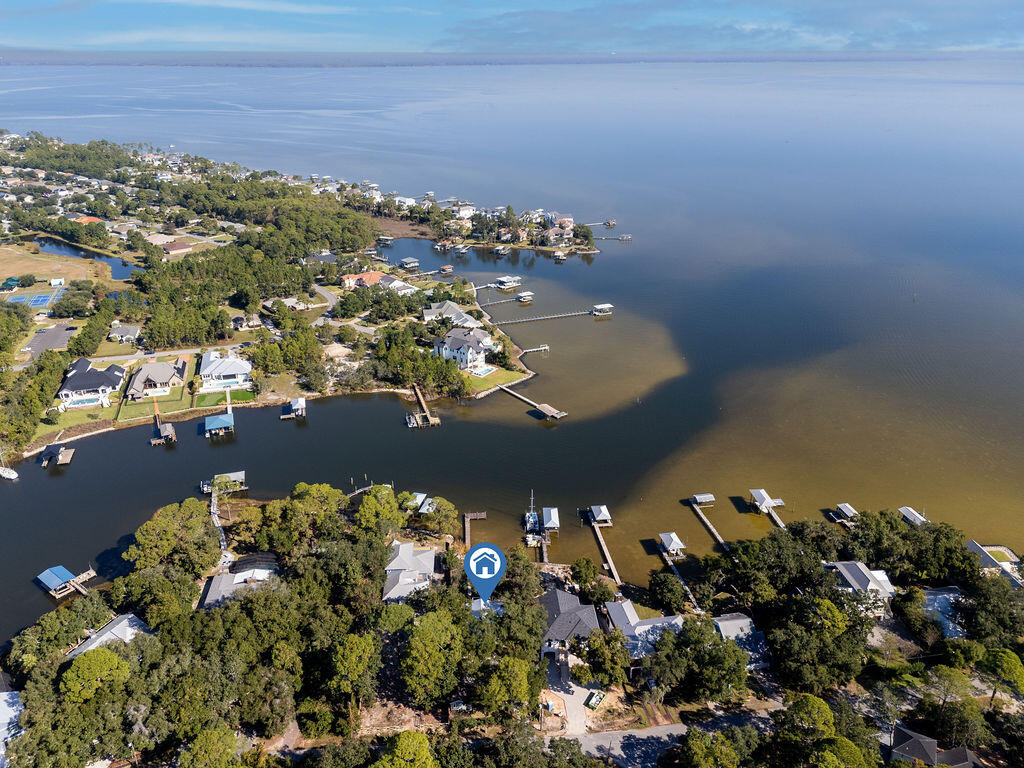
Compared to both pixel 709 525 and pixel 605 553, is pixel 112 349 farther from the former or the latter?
pixel 709 525

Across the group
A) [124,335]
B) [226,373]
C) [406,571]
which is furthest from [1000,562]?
[124,335]

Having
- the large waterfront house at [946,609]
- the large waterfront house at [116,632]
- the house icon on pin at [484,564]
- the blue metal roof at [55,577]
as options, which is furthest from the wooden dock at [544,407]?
the blue metal roof at [55,577]

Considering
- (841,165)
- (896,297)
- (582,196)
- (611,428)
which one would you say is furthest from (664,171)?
(611,428)

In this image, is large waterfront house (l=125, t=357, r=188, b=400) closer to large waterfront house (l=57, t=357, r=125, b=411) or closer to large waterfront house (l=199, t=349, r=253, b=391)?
large waterfront house (l=57, t=357, r=125, b=411)

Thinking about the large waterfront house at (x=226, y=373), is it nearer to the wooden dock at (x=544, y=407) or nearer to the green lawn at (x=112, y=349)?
the green lawn at (x=112, y=349)

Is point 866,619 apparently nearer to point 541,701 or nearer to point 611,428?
point 541,701

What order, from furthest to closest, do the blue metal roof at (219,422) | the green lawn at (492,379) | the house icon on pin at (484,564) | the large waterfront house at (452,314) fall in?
the large waterfront house at (452,314), the green lawn at (492,379), the blue metal roof at (219,422), the house icon on pin at (484,564)
